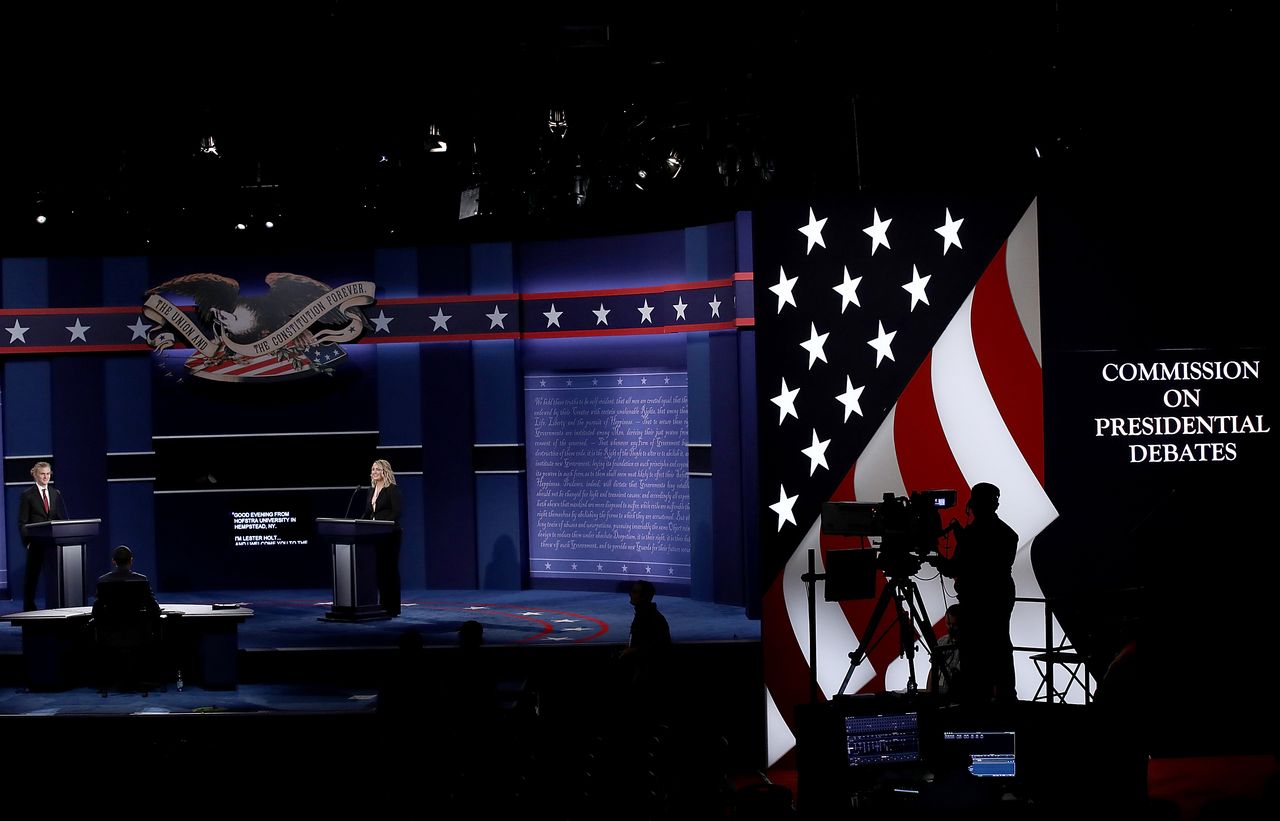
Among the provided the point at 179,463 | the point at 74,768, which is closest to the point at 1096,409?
the point at 74,768

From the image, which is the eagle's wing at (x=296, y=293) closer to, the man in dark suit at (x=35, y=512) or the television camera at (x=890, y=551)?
the man in dark suit at (x=35, y=512)

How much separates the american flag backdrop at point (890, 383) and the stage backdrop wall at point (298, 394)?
4.41 meters

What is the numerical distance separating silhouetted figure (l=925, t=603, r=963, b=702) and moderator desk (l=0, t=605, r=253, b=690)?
4861 mm

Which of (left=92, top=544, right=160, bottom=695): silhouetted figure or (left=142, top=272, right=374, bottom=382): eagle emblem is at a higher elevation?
(left=142, top=272, right=374, bottom=382): eagle emblem

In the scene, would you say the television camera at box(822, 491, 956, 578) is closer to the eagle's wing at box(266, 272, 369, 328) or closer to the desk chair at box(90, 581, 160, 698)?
the desk chair at box(90, 581, 160, 698)

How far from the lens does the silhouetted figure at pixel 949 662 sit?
6602mm

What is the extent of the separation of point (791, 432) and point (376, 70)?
3.82m

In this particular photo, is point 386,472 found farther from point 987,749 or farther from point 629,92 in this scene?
point 987,749

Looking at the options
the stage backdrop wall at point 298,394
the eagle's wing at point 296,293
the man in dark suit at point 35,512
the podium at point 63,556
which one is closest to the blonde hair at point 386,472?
the stage backdrop wall at point 298,394

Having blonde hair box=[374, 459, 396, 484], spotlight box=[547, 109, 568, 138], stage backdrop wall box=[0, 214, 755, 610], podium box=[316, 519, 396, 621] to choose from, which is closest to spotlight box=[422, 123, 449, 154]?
spotlight box=[547, 109, 568, 138]

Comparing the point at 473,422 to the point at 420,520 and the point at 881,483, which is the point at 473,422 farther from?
the point at 881,483

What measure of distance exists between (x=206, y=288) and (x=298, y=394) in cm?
137

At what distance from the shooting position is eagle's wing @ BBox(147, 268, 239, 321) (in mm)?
12734

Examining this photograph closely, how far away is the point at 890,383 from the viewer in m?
7.88
